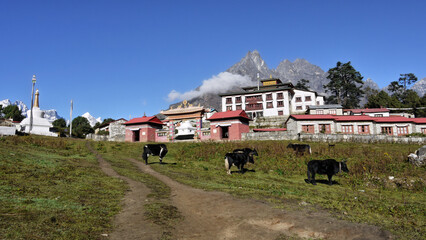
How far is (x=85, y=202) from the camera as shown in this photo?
951 centimetres

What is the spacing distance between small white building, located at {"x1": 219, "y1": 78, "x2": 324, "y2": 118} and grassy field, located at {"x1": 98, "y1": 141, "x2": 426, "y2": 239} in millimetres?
51350

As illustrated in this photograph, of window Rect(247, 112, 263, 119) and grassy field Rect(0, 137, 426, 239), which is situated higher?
window Rect(247, 112, 263, 119)

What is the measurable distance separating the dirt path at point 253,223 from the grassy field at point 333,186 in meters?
0.91

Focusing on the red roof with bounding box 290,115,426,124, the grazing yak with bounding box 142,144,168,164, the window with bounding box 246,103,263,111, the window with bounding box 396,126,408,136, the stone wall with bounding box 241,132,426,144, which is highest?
the window with bounding box 246,103,263,111

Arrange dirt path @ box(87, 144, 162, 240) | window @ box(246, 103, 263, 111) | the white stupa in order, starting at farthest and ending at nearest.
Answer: window @ box(246, 103, 263, 111) < the white stupa < dirt path @ box(87, 144, 162, 240)

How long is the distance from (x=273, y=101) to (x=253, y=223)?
74322 millimetres

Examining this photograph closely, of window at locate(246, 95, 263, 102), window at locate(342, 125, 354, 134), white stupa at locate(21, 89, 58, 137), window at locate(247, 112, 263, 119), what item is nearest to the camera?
white stupa at locate(21, 89, 58, 137)

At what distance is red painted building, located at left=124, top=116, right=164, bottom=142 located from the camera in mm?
46469

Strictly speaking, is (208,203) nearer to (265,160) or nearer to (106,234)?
(106,234)

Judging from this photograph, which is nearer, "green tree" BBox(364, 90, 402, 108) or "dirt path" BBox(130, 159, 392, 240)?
"dirt path" BBox(130, 159, 392, 240)

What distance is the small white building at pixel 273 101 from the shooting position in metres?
78.4

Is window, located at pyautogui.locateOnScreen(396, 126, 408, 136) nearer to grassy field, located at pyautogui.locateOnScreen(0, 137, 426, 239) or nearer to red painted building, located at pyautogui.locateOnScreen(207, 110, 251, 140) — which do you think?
red painted building, located at pyautogui.locateOnScreen(207, 110, 251, 140)

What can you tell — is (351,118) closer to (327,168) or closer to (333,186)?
(327,168)

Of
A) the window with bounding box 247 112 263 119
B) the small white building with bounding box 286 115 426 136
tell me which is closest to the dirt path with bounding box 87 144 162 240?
the small white building with bounding box 286 115 426 136
